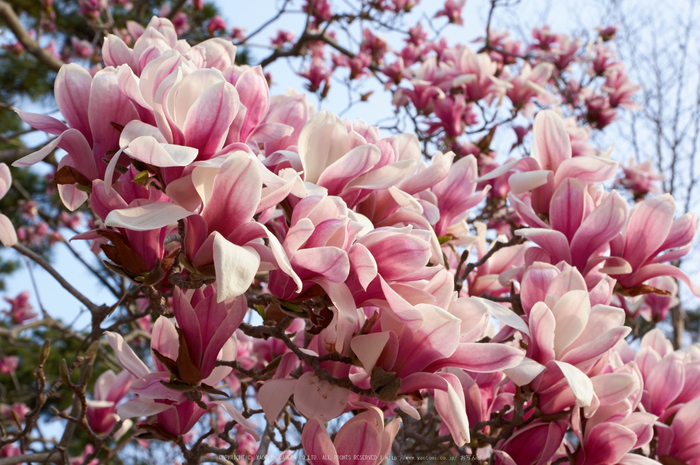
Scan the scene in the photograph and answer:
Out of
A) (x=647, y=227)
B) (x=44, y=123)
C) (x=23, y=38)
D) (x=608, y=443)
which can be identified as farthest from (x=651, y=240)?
(x=23, y=38)

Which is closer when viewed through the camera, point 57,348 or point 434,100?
point 434,100

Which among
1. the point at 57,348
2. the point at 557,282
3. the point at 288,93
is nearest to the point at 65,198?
the point at 288,93

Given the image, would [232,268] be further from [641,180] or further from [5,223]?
[641,180]

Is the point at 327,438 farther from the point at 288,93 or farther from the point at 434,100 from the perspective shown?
the point at 434,100

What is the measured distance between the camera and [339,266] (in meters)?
0.54

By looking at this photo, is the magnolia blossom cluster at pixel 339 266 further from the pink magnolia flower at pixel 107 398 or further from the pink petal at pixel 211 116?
the pink magnolia flower at pixel 107 398

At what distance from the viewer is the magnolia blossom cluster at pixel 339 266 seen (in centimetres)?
57

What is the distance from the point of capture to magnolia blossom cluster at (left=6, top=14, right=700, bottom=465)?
57 centimetres

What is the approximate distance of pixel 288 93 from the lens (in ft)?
3.06

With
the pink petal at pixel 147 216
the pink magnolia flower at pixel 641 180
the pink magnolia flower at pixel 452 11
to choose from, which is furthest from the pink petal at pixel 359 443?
the pink magnolia flower at pixel 452 11

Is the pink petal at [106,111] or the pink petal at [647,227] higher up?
the pink petal at [106,111]

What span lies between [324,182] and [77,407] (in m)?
1.07

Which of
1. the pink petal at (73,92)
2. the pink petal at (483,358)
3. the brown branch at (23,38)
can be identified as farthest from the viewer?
the brown branch at (23,38)

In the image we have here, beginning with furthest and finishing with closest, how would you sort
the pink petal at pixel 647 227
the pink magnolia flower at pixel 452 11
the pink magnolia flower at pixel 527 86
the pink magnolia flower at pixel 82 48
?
the pink magnolia flower at pixel 82 48, the pink magnolia flower at pixel 452 11, the pink magnolia flower at pixel 527 86, the pink petal at pixel 647 227
